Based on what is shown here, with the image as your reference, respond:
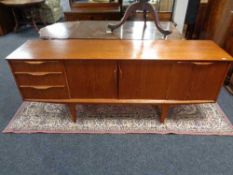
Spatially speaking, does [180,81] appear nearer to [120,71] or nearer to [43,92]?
[120,71]

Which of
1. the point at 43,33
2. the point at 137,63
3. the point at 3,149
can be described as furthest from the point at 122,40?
the point at 3,149

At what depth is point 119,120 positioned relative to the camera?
5.12ft

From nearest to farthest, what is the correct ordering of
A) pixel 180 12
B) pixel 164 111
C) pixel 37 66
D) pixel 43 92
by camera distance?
pixel 37 66 → pixel 43 92 → pixel 164 111 → pixel 180 12

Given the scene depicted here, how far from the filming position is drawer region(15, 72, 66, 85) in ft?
3.89

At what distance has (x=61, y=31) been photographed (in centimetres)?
162

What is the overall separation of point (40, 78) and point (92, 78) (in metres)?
0.38

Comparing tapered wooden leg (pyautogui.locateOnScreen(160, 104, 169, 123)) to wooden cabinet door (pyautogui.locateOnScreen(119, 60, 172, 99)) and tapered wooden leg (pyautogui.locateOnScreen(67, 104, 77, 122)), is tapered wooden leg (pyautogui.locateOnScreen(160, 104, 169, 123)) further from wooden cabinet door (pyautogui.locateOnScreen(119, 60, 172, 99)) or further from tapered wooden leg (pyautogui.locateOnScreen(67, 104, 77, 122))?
tapered wooden leg (pyautogui.locateOnScreen(67, 104, 77, 122))

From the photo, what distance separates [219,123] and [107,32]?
133 centimetres

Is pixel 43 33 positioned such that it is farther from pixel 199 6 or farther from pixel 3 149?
pixel 199 6

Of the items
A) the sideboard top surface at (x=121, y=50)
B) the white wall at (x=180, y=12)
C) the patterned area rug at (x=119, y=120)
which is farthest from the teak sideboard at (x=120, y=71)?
the white wall at (x=180, y=12)

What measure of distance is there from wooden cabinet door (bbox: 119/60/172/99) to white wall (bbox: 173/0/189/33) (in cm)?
172

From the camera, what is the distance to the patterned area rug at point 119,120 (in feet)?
4.82

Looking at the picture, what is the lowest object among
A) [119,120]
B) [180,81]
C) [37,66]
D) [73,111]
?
[119,120]

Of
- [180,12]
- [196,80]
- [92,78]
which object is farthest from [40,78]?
[180,12]
